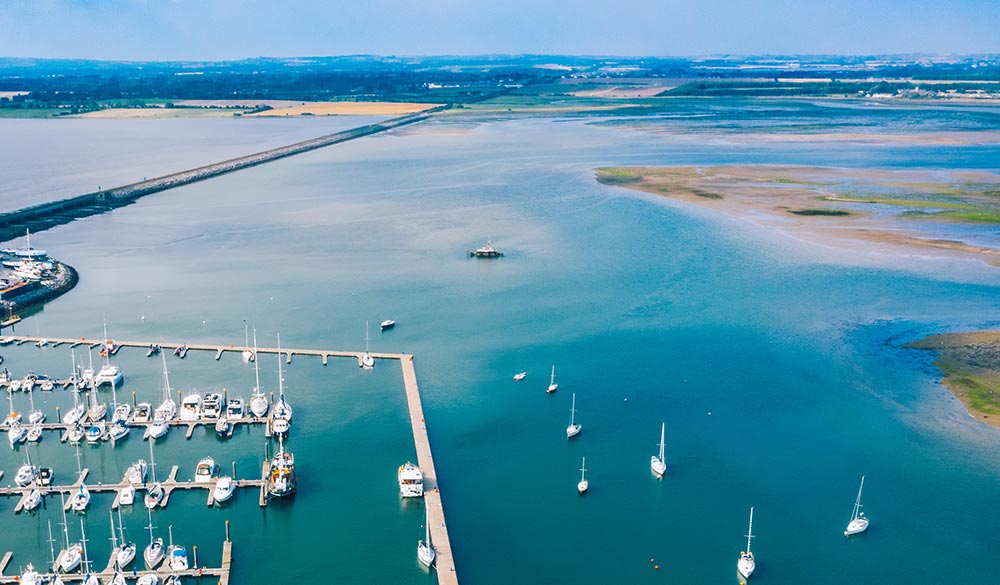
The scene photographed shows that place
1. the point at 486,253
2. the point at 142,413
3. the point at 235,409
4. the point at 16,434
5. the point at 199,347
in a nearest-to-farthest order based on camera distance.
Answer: the point at 16,434, the point at 142,413, the point at 235,409, the point at 199,347, the point at 486,253

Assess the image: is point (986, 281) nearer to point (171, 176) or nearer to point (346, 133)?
point (171, 176)

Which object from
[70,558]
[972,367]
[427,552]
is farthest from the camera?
[972,367]

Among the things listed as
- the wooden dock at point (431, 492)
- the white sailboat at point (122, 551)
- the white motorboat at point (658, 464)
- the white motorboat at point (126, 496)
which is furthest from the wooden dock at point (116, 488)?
the white motorboat at point (658, 464)

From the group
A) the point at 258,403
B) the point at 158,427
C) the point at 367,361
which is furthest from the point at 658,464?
the point at 158,427

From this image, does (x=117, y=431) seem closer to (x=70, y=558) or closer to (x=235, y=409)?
(x=235, y=409)

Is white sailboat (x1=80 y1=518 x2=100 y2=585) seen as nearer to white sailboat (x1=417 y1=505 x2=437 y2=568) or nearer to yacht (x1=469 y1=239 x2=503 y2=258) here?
white sailboat (x1=417 y1=505 x2=437 y2=568)

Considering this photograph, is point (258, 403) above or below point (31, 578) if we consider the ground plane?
above

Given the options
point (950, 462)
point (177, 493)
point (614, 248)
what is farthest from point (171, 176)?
point (950, 462)
